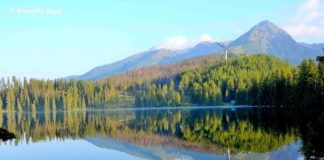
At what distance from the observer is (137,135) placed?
2968 inches

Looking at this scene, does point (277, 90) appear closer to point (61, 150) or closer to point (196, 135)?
point (196, 135)


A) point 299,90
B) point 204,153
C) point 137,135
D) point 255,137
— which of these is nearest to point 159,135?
point 137,135

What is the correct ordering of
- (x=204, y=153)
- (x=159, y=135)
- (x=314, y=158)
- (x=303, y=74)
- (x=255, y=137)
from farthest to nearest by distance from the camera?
(x=303, y=74), (x=159, y=135), (x=255, y=137), (x=204, y=153), (x=314, y=158)

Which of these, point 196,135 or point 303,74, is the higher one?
point 303,74

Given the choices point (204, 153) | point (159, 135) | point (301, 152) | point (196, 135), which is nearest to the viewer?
point (301, 152)

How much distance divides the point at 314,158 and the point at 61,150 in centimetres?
2868

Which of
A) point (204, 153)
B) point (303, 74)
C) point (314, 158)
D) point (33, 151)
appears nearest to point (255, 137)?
point (204, 153)

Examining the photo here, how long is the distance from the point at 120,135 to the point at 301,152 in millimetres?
40337

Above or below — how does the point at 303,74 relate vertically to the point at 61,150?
above

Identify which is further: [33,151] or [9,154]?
[33,151]

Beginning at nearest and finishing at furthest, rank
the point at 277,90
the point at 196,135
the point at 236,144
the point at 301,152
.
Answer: the point at 301,152, the point at 236,144, the point at 196,135, the point at 277,90

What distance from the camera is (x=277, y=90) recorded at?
148 meters

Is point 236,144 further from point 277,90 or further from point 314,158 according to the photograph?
point 277,90

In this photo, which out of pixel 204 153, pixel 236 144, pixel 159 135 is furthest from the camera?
pixel 159 135
